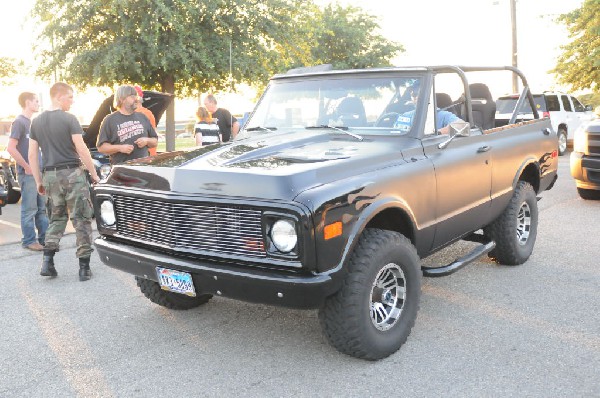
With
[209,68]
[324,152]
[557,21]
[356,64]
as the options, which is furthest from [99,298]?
[356,64]

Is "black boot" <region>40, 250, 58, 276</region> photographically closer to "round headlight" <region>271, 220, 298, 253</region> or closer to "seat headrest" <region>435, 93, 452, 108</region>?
"round headlight" <region>271, 220, 298, 253</region>

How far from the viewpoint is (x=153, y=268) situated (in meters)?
3.65

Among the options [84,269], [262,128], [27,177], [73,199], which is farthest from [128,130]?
[262,128]

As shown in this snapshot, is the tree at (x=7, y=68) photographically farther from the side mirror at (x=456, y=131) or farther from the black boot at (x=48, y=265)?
the side mirror at (x=456, y=131)

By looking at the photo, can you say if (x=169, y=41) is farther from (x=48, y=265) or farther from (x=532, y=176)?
(x=532, y=176)

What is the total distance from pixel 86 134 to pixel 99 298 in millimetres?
4293

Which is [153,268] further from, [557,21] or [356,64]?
[356,64]

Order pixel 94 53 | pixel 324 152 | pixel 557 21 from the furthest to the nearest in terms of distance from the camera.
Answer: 1. pixel 557 21
2. pixel 94 53
3. pixel 324 152

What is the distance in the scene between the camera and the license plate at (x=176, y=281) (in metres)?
3.49

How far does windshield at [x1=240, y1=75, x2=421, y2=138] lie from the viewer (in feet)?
14.5

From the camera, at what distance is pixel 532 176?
5.97m

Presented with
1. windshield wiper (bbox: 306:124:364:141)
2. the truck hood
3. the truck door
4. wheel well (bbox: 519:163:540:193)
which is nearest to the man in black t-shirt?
the truck hood

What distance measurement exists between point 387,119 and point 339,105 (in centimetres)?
45

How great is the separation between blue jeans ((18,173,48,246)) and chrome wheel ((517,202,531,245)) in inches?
210
